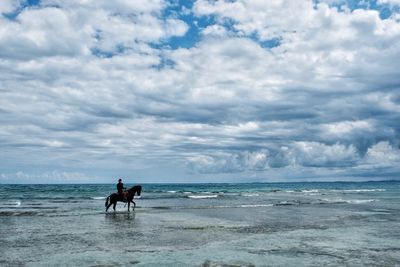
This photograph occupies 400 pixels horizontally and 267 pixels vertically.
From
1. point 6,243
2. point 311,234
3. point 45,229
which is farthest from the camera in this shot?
point 45,229

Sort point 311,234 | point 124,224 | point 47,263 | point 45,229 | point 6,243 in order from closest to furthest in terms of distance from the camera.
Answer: point 47,263
point 6,243
point 311,234
point 45,229
point 124,224

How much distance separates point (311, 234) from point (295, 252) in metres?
5.41

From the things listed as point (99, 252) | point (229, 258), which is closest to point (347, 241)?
point (229, 258)

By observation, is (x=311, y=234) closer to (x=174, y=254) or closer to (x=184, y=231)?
(x=184, y=231)

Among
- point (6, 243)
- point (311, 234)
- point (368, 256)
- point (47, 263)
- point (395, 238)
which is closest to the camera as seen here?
point (47, 263)

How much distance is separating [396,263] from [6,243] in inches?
603

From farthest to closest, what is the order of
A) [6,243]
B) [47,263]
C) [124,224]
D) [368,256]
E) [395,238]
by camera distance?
1. [124,224]
2. [395,238]
3. [6,243]
4. [368,256]
5. [47,263]

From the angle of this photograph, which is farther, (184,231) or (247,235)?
(184,231)

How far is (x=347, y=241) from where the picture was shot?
17.9 meters

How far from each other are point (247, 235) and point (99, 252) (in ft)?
25.4

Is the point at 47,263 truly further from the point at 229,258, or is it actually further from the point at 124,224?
the point at 124,224

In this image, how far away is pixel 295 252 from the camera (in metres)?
15.2

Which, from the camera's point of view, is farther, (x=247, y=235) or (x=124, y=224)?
(x=124, y=224)

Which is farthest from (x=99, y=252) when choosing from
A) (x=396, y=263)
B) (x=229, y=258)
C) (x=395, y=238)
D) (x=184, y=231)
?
(x=395, y=238)
